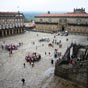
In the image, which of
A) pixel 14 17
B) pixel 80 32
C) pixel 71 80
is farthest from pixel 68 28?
pixel 71 80

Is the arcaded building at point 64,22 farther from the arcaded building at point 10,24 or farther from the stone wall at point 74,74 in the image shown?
the stone wall at point 74,74

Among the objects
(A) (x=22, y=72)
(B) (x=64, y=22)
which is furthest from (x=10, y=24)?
(A) (x=22, y=72)

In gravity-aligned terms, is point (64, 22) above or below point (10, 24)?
above

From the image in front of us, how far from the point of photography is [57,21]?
8212cm

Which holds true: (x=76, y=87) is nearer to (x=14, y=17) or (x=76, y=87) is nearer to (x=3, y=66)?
(x=3, y=66)

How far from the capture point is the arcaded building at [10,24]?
72.2 m

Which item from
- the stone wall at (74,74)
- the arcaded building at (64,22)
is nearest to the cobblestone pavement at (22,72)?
the stone wall at (74,74)

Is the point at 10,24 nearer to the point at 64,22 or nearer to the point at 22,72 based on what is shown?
the point at 64,22

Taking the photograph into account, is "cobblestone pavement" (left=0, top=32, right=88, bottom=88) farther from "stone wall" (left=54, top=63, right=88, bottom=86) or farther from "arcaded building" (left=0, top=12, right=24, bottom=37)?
"arcaded building" (left=0, top=12, right=24, bottom=37)

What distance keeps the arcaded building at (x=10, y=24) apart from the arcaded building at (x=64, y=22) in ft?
31.3

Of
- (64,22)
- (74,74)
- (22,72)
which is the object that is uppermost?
(64,22)

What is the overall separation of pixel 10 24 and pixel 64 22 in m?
20.2

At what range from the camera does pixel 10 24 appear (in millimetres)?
75688

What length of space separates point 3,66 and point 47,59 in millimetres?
9043
